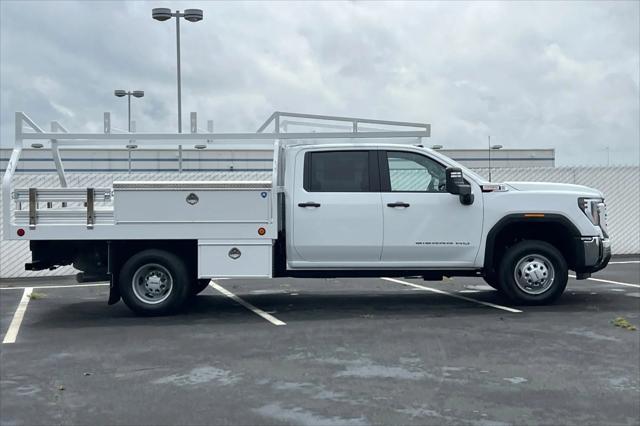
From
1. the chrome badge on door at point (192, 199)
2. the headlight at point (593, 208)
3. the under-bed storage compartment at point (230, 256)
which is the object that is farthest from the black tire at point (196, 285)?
the headlight at point (593, 208)

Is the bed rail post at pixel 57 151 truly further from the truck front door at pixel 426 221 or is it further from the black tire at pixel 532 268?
the black tire at pixel 532 268

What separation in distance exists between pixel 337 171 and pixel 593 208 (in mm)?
3387

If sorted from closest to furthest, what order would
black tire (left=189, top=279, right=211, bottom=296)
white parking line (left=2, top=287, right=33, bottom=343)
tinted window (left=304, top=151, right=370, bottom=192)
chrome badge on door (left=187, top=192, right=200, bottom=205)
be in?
1. white parking line (left=2, top=287, right=33, bottom=343)
2. chrome badge on door (left=187, top=192, right=200, bottom=205)
3. tinted window (left=304, top=151, right=370, bottom=192)
4. black tire (left=189, top=279, right=211, bottom=296)

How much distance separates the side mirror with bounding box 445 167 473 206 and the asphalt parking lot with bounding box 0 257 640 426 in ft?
4.91

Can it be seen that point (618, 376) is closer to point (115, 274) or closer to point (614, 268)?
point (115, 274)

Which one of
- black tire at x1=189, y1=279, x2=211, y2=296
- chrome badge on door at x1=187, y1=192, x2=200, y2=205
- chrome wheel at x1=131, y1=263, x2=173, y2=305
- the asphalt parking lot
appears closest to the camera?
the asphalt parking lot

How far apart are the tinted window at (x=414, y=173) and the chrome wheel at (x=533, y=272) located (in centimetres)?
147

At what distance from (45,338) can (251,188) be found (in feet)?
9.61

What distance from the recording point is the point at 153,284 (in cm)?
908

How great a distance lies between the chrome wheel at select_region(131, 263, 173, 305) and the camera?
9.02 meters

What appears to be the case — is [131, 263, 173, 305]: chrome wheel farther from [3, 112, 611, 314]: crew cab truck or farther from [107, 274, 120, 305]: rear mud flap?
[107, 274, 120, 305]: rear mud flap

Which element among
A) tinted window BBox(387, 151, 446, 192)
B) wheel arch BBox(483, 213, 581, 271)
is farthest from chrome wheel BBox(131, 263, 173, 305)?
wheel arch BBox(483, 213, 581, 271)

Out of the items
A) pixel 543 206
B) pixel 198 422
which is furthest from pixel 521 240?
pixel 198 422

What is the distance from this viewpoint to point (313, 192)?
912cm
